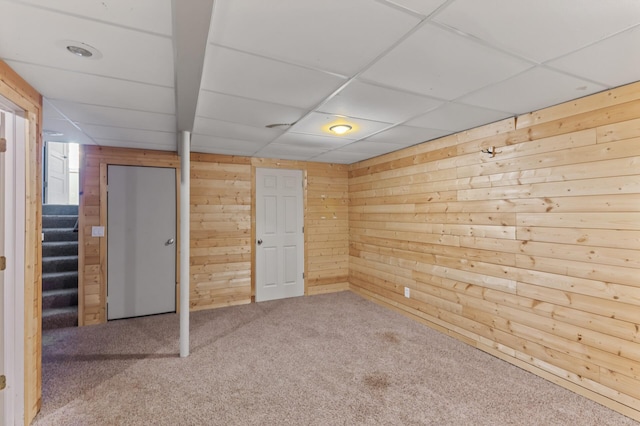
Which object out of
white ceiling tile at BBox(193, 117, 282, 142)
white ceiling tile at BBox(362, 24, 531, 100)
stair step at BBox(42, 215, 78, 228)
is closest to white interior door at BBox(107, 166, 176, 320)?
white ceiling tile at BBox(193, 117, 282, 142)

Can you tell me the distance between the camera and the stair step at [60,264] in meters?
4.20

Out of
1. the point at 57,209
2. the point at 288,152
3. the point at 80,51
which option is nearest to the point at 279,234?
the point at 288,152

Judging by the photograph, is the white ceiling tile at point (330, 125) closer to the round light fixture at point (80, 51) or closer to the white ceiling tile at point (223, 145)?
the white ceiling tile at point (223, 145)

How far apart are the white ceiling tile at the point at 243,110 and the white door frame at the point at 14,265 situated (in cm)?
119

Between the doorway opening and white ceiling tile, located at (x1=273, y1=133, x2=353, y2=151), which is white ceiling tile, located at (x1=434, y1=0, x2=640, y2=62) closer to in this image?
white ceiling tile, located at (x1=273, y1=133, x2=353, y2=151)

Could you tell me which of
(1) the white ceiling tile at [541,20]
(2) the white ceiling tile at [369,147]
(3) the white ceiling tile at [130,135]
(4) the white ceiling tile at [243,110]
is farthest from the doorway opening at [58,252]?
(1) the white ceiling tile at [541,20]

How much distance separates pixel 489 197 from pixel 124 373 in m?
3.78

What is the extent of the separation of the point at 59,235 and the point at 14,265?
335 cm

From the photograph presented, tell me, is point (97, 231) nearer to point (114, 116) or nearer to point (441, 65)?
point (114, 116)

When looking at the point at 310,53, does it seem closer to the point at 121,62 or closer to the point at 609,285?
the point at 121,62

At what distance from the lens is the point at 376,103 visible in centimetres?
249

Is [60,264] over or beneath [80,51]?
beneath

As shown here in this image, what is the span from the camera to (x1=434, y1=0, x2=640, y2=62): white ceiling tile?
1.33m

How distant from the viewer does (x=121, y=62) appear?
5.85 feet
